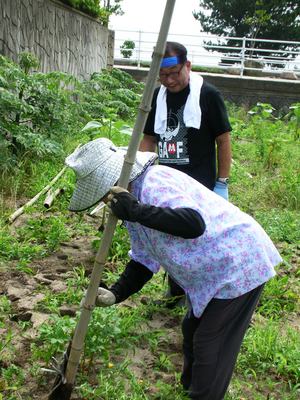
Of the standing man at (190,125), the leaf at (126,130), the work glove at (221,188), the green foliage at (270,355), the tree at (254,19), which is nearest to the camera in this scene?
the green foliage at (270,355)

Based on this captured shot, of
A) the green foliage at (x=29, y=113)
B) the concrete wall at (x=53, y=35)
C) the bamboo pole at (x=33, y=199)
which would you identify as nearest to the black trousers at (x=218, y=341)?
the bamboo pole at (x=33, y=199)

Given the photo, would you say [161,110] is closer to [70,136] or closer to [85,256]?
[85,256]

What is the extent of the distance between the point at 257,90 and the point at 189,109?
12713 mm

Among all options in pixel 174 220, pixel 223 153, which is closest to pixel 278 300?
pixel 223 153

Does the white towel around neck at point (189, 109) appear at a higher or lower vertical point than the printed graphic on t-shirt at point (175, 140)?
higher

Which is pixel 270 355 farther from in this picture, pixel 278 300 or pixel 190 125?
pixel 190 125

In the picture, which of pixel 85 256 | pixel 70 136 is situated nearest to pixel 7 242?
pixel 85 256

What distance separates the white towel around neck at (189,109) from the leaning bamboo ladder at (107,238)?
1.15 metres

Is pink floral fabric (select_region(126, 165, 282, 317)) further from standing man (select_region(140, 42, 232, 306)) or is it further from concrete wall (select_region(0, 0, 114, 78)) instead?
concrete wall (select_region(0, 0, 114, 78))

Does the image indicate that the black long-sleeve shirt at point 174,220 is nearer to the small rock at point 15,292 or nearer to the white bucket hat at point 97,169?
the white bucket hat at point 97,169

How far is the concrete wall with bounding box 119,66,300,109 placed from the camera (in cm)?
1485

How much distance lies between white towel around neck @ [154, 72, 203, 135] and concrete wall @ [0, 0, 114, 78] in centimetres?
391

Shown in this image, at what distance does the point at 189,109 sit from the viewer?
290 cm

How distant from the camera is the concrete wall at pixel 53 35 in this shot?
257 inches
